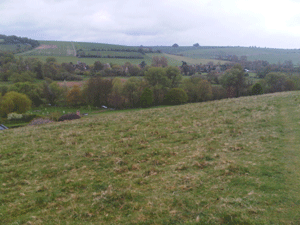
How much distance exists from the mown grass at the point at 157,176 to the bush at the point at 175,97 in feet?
189

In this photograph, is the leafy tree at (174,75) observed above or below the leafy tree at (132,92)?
above

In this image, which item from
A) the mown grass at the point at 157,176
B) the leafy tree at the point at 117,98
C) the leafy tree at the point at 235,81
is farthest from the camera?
the leafy tree at the point at 235,81

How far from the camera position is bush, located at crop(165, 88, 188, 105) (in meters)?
73.1

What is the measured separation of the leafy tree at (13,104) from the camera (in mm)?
60531

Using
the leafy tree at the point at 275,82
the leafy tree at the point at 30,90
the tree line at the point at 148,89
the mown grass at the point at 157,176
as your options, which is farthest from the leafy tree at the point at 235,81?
the leafy tree at the point at 30,90

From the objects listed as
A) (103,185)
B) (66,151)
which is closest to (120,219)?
(103,185)

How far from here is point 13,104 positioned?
202 feet

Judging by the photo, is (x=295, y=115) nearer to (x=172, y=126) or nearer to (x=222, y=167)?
(x=172, y=126)

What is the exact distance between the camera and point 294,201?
5.92 m

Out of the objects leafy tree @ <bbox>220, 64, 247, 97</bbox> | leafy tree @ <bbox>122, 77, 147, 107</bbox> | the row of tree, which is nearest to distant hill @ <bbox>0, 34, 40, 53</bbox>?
the row of tree

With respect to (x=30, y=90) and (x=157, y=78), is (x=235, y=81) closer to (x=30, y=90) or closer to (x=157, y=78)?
(x=157, y=78)

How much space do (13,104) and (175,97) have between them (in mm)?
51600

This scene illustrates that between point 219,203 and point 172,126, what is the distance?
34.7 feet

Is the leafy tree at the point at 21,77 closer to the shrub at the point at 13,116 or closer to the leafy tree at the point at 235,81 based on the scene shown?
the shrub at the point at 13,116
